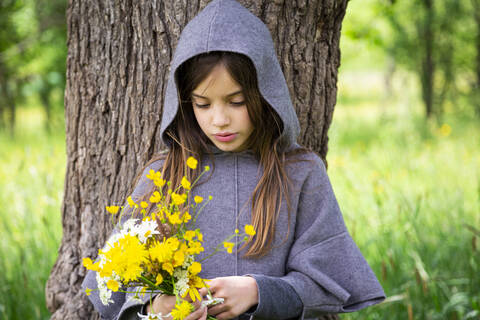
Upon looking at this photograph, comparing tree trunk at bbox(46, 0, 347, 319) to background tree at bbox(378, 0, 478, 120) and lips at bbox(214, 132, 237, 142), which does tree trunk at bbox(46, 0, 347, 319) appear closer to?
lips at bbox(214, 132, 237, 142)

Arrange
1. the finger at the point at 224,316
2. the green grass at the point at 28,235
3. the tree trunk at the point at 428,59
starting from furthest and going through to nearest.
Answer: the tree trunk at the point at 428,59, the green grass at the point at 28,235, the finger at the point at 224,316

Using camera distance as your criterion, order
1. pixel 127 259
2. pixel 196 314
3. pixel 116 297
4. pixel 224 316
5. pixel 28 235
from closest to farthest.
→ pixel 127 259 < pixel 196 314 < pixel 224 316 < pixel 116 297 < pixel 28 235

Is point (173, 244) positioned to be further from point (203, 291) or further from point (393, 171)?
point (393, 171)

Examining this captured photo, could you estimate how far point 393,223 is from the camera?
11.9ft

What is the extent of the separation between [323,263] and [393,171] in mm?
3210

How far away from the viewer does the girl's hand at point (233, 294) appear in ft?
5.53

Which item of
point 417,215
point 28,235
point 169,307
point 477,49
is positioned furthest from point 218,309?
point 477,49

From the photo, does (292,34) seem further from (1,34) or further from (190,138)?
(1,34)

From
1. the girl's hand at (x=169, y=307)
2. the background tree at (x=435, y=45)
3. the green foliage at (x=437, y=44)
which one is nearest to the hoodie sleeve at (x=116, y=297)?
the girl's hand at (x=169, y=307)

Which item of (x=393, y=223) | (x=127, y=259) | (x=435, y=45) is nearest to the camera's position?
(x=127, y=259)

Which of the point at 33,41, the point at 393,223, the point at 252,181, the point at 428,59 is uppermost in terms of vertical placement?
the point at 33,41

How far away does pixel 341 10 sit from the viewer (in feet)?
7.36

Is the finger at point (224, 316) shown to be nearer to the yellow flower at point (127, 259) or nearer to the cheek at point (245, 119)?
the yellow flower at point (127, 259)

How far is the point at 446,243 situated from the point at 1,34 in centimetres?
814
